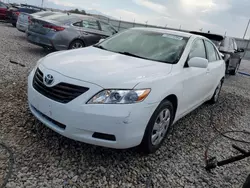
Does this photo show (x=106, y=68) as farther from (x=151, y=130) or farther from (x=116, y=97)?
(x=151, y=130)

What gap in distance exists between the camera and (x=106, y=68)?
2.74 metres

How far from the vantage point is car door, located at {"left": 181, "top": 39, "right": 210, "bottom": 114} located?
11.0 ft

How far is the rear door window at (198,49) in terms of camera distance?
3.71 metres

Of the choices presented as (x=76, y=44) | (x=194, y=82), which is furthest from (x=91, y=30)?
(x=194, y=82)

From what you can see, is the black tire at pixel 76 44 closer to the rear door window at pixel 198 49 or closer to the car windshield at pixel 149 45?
the car windshield at pixel 149 45

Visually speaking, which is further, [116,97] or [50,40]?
[50,40]

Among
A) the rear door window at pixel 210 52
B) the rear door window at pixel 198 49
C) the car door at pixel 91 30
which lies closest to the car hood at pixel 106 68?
the rear door window at pixel 198 49

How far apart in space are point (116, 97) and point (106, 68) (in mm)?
498

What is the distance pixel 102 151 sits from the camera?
2.84m

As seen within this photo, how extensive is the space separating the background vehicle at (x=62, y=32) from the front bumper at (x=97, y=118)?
200 inches

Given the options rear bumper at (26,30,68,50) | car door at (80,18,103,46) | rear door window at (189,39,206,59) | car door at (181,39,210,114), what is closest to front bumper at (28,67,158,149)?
car door at (181,39,210,114)

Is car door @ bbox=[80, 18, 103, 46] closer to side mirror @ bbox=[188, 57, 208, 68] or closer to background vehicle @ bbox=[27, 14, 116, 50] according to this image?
background vehicle @ bbox=[27, 14, 116, 50]

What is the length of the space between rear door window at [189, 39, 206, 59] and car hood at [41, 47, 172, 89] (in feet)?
2.53

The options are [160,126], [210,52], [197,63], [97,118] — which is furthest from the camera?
[210,52]
